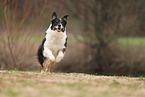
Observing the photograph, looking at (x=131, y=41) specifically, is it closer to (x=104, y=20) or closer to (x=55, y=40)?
(x=104, y=20)

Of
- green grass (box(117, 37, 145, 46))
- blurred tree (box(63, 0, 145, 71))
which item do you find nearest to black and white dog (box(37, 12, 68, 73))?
blurred tree (box(63, 0, 145, 71))

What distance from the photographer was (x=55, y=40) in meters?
9.52

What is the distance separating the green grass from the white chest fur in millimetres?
9416

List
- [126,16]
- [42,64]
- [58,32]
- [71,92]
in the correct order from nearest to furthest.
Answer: [71,92], [58,32], [42,64], [126,16]

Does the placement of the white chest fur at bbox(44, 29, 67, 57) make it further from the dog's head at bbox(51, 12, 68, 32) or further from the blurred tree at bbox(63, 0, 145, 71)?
the blurred tree at bbox(63, 0, 145, 71)

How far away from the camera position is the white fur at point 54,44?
944cm

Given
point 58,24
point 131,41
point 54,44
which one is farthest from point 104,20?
point 58,24

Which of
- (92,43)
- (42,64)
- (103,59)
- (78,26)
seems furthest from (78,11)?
(42,64)

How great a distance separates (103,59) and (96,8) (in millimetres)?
3525

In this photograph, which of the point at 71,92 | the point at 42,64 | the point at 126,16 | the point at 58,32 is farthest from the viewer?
the point at 126,16

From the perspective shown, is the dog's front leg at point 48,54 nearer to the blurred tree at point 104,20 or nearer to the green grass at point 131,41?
the blurred tree at point 104,20

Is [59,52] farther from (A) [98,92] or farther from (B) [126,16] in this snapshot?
(B) [126,16]

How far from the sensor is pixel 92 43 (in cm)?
1912

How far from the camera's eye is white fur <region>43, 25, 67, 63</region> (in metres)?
9.44
